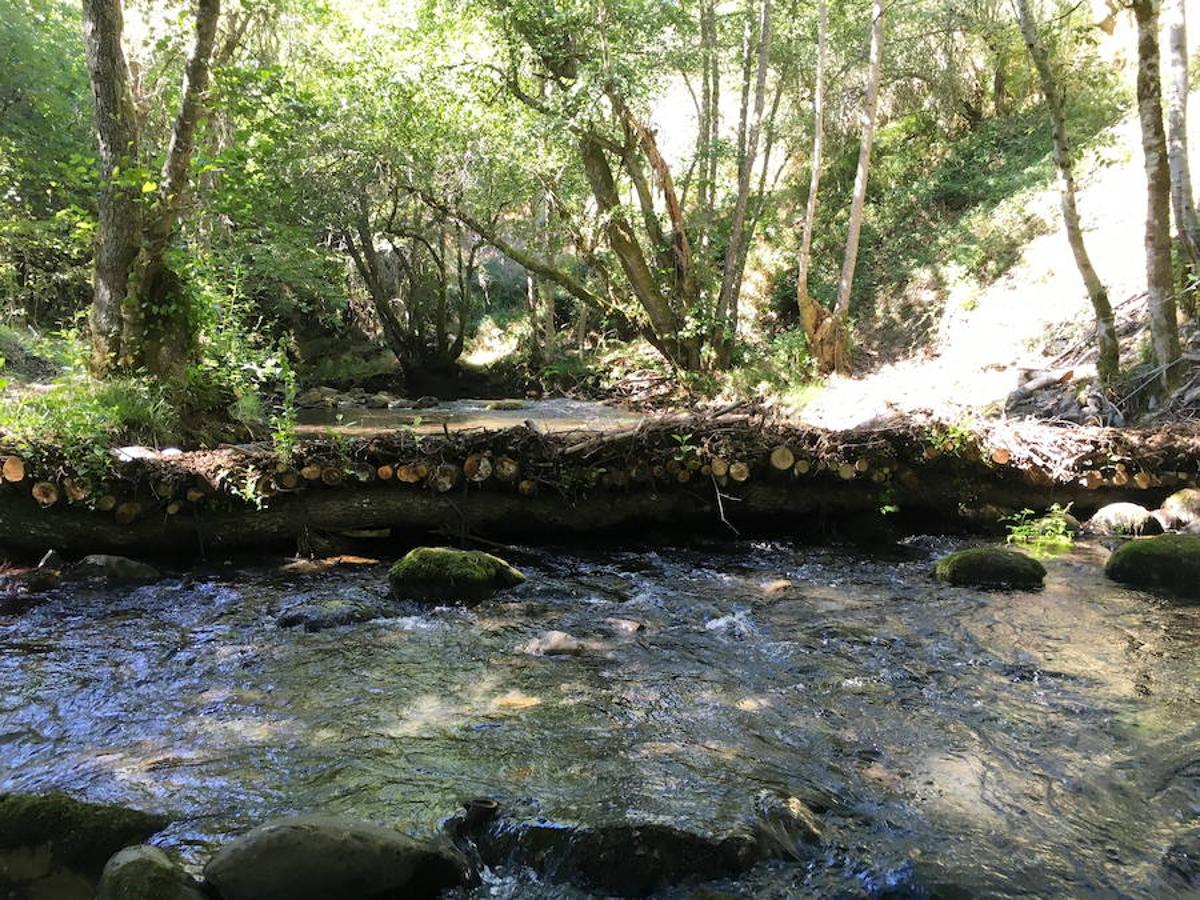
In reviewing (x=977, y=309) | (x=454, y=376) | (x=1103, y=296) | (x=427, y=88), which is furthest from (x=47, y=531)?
(x=454, y=376)

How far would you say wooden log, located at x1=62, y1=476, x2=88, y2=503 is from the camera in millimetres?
5766

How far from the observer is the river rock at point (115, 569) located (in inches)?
228

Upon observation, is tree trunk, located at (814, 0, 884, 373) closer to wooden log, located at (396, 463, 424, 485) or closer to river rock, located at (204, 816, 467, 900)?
wooden log, located at (396, 463, 424, 485)

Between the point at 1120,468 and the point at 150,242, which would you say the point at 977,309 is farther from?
the point at 150,242

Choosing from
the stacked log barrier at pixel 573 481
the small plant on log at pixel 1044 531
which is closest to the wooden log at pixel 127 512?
the stacked log barrier at pixel 573 481

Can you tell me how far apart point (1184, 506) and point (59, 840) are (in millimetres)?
8243

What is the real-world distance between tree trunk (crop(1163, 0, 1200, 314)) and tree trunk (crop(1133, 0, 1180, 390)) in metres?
0.12

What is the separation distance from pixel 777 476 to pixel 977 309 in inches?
449

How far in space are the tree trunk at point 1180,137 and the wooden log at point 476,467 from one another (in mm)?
8011

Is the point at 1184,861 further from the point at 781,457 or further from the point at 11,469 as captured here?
the point at 11,469

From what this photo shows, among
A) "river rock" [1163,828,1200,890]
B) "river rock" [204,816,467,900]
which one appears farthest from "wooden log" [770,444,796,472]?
"river rock" [204,816,467,900]

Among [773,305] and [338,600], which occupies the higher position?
[773,305]

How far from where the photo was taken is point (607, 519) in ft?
22.8

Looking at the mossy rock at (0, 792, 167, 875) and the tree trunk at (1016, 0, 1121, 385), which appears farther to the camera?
the tree trunk at (1016, 0, 1121, 385)
